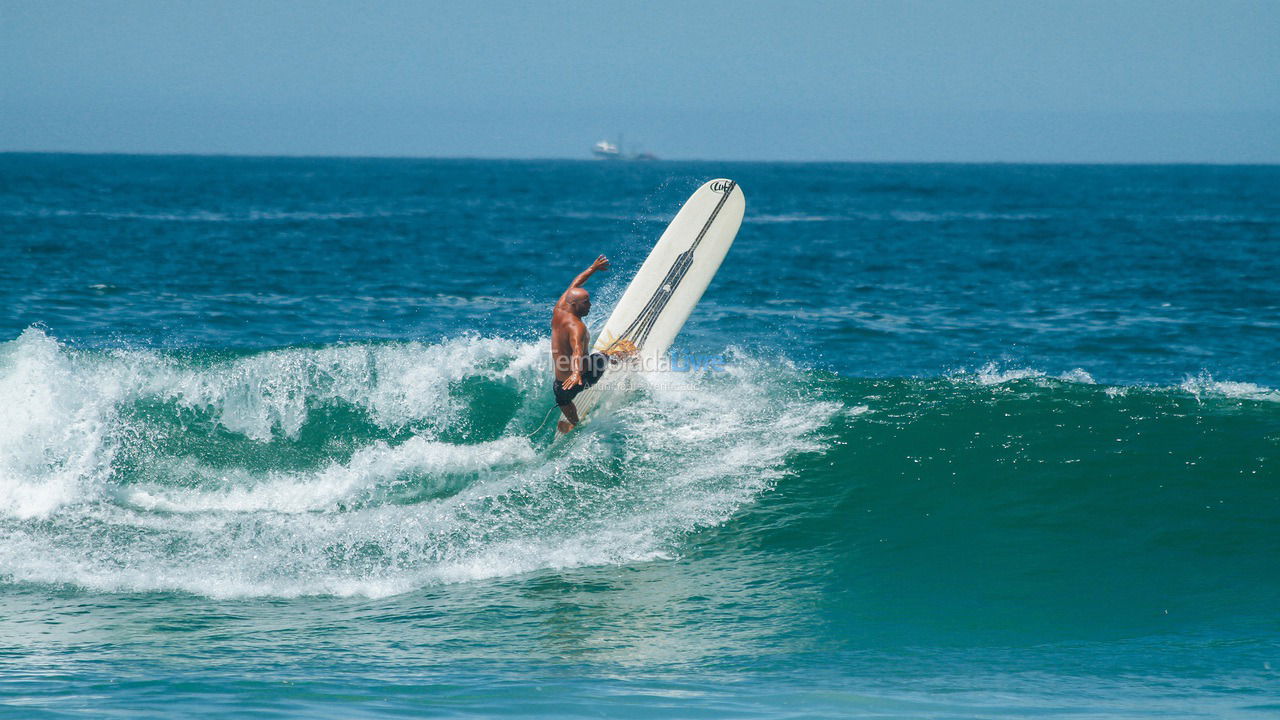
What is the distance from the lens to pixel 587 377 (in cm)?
910

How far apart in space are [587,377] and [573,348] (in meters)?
0.35

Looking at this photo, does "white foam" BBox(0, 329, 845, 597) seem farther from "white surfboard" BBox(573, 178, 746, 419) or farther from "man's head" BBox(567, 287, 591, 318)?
"man's head" BBox(567, 287, 591, 318)

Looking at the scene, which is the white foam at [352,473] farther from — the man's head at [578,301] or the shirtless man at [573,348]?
the man's head at [578,301]

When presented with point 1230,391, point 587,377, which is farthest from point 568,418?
point 1230,391

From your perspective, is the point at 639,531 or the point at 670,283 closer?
the point at 639,531

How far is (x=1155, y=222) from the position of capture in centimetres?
4453

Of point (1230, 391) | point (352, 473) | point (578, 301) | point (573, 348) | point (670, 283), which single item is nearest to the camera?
point (578, 301)

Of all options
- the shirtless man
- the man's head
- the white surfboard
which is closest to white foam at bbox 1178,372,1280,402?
the white surfboard

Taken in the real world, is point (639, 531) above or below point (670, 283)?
below

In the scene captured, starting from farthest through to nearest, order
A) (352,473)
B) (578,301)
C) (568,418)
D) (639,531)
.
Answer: (568,418)
(352,473)
(578,301)
(639,531)

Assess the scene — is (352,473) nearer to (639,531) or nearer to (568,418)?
(568,418)

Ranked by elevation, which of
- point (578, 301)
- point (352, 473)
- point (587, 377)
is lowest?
point (352, 473)

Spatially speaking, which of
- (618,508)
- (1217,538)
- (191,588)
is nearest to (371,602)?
(191,588)

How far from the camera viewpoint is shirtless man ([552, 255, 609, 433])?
348 inches
